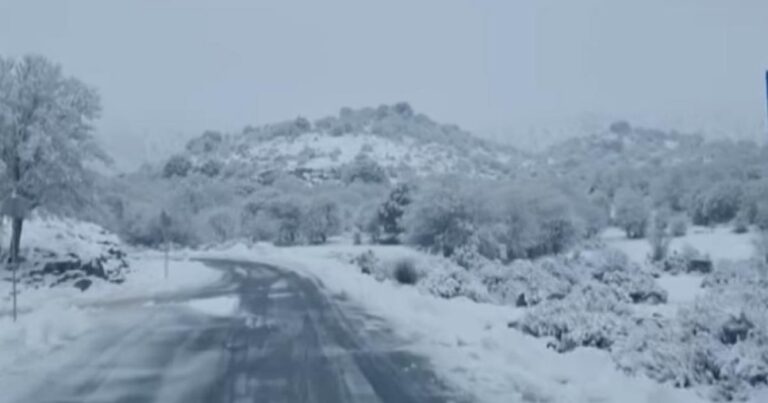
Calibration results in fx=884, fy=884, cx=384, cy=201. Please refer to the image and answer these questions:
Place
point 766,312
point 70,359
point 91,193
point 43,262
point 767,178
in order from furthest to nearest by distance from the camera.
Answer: point 767,178
point 91,193
point 43,262
point 70,359
point 766,312

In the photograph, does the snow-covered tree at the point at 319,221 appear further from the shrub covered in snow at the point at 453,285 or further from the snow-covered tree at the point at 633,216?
the shrub covered in snow at the point at 453,285

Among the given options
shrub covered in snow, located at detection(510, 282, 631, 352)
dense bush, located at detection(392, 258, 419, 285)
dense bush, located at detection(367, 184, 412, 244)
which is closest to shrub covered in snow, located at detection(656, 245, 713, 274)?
dense bush, located at detection(392, 258, 419, 285)

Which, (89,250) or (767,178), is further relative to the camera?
(767,178)

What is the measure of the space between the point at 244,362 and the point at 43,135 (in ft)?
73.6

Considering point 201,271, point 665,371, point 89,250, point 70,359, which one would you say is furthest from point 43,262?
point 665,371

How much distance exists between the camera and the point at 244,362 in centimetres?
1442

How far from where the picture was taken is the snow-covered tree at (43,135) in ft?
111

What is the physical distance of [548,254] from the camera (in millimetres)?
59188

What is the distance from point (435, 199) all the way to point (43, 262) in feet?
103

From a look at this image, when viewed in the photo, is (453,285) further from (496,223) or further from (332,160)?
(332,160)

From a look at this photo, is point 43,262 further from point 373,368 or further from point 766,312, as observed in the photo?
point 766,312

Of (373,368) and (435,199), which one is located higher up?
(435,199)

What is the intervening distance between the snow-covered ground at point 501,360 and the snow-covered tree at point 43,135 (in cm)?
1644

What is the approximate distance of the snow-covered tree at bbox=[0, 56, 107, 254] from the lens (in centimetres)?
3375
